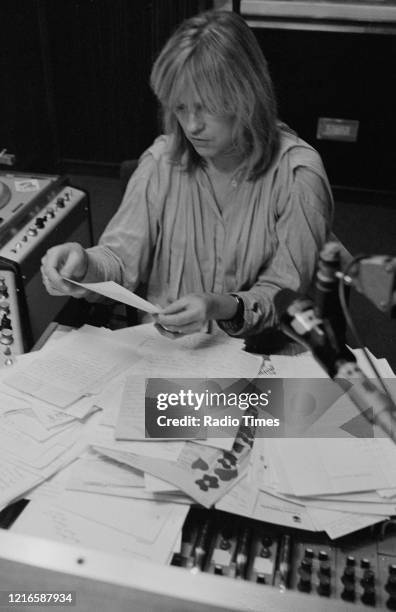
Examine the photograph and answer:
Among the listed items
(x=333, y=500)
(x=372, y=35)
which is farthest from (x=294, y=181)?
(x=372, y=35)

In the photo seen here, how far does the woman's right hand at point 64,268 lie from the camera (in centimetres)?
134

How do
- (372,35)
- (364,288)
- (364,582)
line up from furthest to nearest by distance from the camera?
(372,35)
(364,582)
(364,288)

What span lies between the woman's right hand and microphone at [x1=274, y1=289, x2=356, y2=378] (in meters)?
0.71

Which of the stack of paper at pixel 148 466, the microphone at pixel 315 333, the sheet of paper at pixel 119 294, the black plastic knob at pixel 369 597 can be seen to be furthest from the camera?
the sheet of paper at pixel 119 294

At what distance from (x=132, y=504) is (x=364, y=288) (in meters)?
0.55

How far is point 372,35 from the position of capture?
306 cm

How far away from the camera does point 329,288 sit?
0.68 meters

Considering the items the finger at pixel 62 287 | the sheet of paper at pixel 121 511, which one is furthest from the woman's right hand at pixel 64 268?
the sheet of paper at pixel 121 511

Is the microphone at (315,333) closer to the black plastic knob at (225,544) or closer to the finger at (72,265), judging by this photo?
the black plastic knob at (225,544)

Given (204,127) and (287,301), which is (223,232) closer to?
(204,127)

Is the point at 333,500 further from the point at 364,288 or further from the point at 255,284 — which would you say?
the point at 255,284

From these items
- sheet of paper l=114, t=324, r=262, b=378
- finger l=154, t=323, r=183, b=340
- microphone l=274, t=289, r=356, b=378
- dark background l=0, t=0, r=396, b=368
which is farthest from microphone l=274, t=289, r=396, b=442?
dark background l=0, t=0, r=396, b=368

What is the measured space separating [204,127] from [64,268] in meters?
0.44

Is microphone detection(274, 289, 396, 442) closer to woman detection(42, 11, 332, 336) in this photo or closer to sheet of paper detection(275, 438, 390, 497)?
sheet of paper detection(275, 438, 390, 497)
